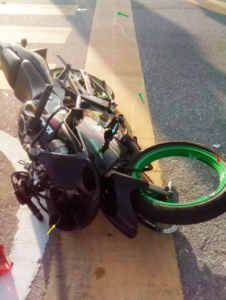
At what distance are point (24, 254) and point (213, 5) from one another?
8.29 meters

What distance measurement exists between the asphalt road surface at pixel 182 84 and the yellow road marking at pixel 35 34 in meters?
0.21

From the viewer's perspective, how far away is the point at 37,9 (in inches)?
271

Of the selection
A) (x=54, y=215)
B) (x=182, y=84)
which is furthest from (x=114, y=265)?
(x=182, y=84)

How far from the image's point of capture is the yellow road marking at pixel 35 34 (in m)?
5.49

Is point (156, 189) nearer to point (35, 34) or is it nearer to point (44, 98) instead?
point (44, 98)

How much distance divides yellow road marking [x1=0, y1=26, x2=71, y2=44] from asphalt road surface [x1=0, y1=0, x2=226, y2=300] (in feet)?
0.69

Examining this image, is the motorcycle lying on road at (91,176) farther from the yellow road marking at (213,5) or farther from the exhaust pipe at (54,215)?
the yellow road marking at (213,5)

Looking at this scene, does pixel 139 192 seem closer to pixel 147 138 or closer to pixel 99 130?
pixel 99 130

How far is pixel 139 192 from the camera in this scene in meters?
1.97

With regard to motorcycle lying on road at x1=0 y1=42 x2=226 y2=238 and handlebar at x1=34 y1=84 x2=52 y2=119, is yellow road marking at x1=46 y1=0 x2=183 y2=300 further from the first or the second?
handlebar at x1=34 y1=84 x2=52 y2=119

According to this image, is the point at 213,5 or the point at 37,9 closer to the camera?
the point at 37,9

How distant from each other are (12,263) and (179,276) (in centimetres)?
142

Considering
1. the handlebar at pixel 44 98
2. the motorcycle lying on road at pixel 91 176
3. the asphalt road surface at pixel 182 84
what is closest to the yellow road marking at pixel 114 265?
the asphalt road surface at pixel 182 84

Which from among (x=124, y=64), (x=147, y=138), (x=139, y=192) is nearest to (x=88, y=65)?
(x=124, y=64)
